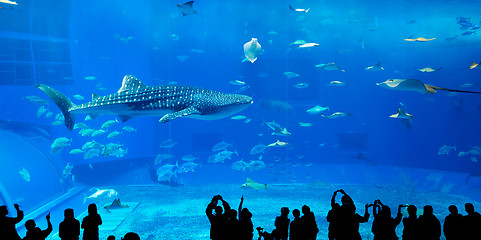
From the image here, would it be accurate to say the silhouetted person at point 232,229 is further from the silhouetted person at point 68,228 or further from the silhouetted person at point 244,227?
the silhouetted person at point 68,228

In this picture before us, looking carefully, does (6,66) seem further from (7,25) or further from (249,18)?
(249,18)

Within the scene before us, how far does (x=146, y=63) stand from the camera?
20000 mm

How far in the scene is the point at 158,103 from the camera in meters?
4.65

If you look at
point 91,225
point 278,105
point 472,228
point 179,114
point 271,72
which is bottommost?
point 91,225

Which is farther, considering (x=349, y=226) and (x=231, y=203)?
(x=231, y=203)

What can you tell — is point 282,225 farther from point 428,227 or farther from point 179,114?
point 179,114

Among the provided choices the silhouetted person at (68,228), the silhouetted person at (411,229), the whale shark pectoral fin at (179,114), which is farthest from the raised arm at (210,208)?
the silhouetted person at (411,229)

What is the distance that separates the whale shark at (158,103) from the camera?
4445 millimetres

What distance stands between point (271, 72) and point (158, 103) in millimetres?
17792

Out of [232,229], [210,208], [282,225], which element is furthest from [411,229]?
[210,208]

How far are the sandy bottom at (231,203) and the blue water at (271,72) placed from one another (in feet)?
13.2

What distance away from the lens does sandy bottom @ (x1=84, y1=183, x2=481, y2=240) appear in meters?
6.93

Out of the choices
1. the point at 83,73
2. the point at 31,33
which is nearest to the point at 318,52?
the point at 83,73

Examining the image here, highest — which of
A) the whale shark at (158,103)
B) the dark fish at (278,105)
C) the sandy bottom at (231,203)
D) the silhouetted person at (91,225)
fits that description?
the dark fish at (278,105)
